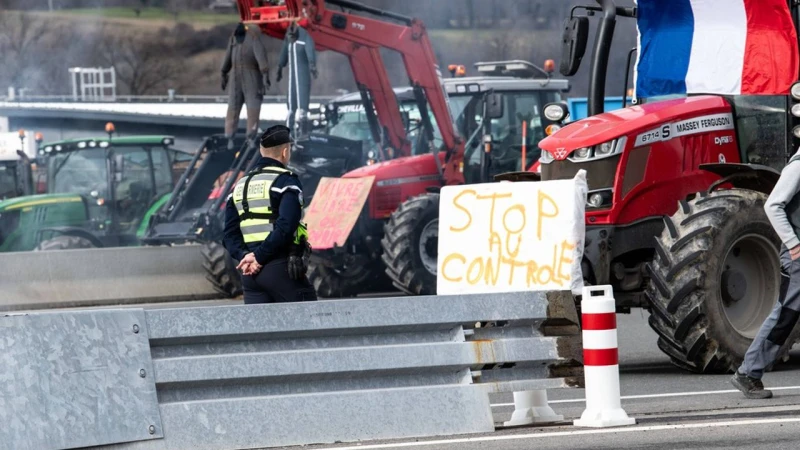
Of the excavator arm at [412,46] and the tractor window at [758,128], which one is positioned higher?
the tractor window at [758,128]

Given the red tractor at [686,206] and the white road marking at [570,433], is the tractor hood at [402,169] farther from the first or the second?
the white road marking at [570,433]

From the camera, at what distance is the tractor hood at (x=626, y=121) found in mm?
11562

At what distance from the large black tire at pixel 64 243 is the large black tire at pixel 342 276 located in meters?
4.41

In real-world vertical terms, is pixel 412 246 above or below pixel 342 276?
above

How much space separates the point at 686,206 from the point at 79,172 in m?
13.9

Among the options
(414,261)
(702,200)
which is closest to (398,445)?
(702,200)

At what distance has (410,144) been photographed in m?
20.0

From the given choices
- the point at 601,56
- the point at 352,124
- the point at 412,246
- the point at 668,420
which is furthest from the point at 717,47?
the point at 352,124

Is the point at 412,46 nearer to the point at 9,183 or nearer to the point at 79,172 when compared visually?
the point at 79,172

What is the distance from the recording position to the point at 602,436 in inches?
323

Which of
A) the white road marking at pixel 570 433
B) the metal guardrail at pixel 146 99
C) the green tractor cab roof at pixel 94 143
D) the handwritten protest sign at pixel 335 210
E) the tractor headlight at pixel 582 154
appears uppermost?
the tractor headlight at pixel 582 154

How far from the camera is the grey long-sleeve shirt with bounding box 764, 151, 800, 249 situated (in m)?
9.35

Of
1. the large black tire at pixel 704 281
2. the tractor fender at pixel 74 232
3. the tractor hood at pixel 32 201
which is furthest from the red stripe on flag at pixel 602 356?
the tractor hood at pixel 32 201

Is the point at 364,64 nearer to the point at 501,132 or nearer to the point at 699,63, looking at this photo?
the point at 501,132
